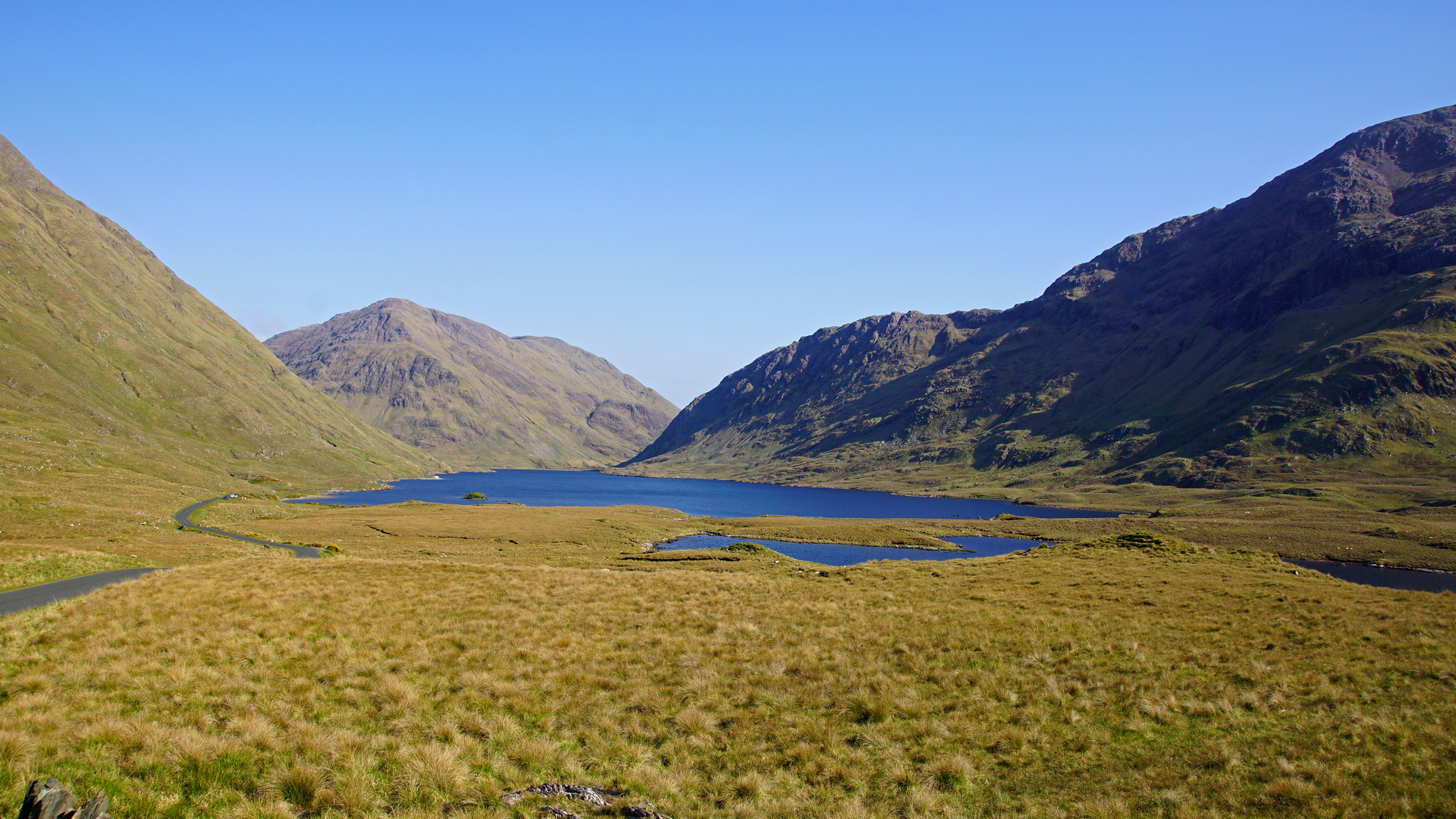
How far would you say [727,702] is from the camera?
49.2ft

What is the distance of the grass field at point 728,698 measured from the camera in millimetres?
10352

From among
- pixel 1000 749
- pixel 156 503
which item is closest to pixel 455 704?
pixel 1000 749

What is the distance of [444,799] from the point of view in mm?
9867

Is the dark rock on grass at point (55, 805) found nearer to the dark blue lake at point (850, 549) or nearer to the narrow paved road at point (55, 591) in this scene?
the narrow paved road at point (55, 591)

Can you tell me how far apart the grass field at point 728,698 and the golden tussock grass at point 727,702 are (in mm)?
71

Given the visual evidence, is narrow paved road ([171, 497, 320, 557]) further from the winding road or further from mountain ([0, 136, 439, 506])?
the winding road

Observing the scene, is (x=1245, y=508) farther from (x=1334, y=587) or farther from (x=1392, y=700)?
(x=1392, y=700)

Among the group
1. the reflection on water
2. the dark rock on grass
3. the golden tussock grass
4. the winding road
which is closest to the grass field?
the golden tussock grass

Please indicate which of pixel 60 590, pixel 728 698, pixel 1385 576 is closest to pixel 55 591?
pixel 60 590

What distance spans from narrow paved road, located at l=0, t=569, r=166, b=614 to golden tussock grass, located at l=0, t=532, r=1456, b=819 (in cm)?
435

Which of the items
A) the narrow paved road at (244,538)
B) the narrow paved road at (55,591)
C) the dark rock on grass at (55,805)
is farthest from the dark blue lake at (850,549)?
the dark rock on grass at (55,805)

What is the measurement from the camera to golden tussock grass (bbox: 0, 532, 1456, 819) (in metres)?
10.3

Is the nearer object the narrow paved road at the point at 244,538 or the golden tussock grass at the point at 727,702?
the golden tussock grass at the point at 727,702

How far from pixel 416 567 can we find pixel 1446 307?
286330 mm
